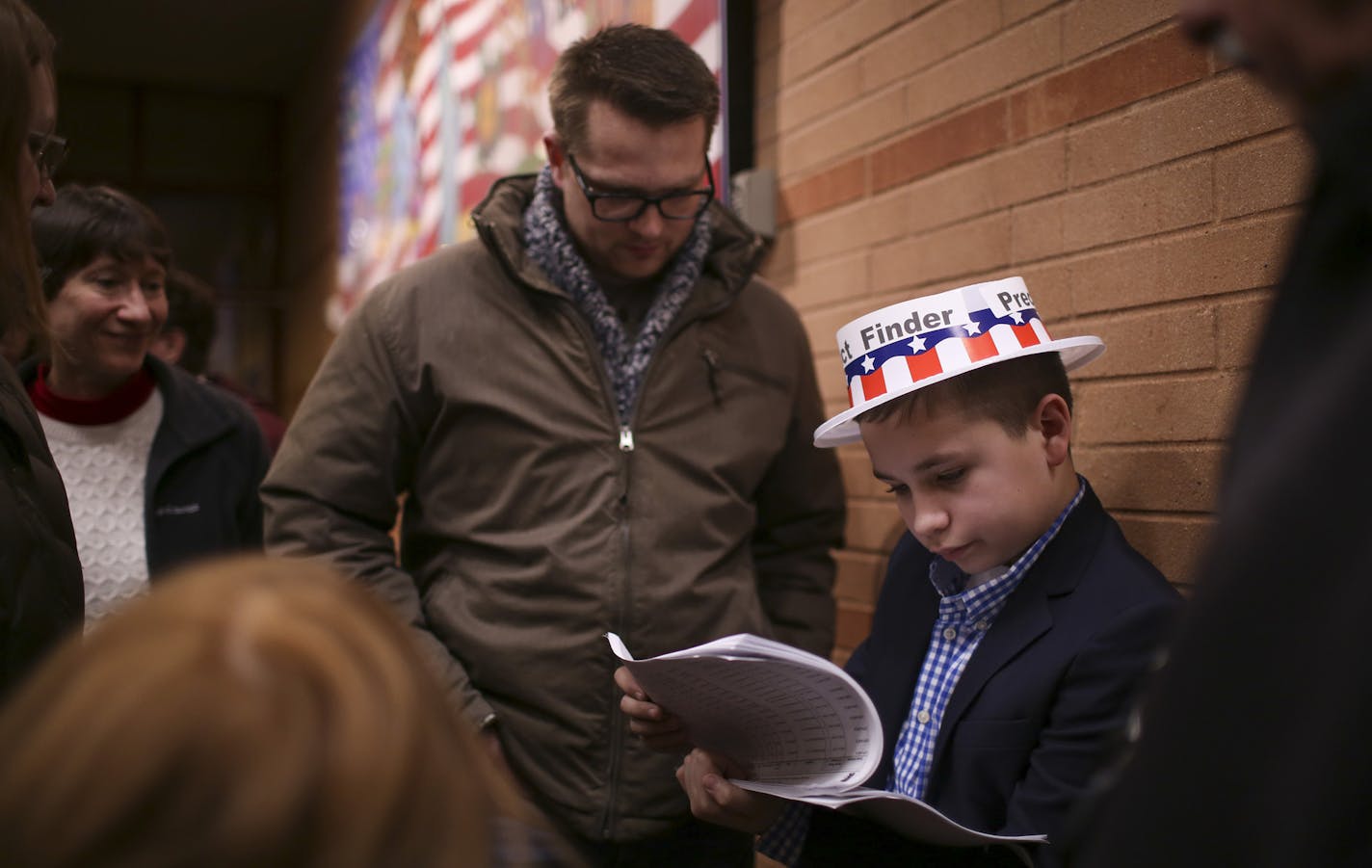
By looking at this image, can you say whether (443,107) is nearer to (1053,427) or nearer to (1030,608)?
(1053,427)

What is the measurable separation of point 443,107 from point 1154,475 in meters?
3.75

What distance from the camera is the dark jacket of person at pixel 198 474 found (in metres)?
2.45

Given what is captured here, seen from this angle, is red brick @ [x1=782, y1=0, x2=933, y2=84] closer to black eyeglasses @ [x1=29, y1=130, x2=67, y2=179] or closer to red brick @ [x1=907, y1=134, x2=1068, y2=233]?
red brick @ [x1=907, y1=134, x2=1068, y2=233]

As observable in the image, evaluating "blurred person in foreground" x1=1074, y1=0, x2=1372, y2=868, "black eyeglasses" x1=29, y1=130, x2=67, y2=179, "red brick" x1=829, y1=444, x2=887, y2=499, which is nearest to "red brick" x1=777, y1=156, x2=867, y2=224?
"red brick" x1=829, y1=444, x2=887, y2=499

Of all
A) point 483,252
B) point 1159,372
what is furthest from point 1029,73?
point 483,252

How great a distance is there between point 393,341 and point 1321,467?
1.67 meters

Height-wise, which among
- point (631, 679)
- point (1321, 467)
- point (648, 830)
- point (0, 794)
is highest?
point (1321, 467)

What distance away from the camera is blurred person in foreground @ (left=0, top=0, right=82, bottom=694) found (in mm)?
1284

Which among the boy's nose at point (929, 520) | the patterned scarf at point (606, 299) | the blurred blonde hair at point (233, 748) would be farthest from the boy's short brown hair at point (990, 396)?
the blurred blonde hair at point (233, 748)

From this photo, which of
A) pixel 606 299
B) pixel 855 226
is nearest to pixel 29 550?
pixel 606 299

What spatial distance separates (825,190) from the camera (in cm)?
256

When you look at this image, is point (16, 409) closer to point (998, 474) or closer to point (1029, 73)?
point (998, 474)

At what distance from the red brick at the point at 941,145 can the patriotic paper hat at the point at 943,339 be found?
0.53 meters

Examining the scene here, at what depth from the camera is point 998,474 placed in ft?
4.95
